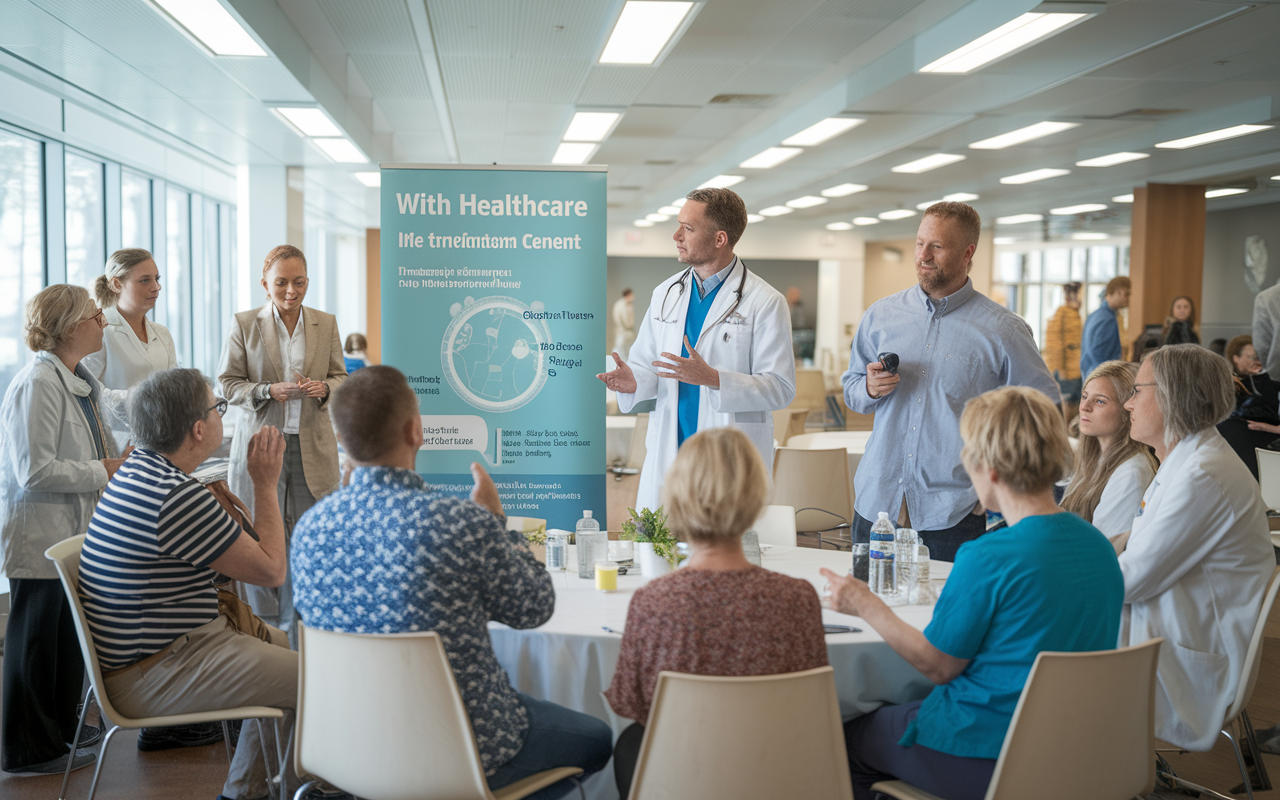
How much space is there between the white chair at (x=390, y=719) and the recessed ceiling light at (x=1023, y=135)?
26.0 ft

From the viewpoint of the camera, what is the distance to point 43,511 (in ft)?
9.98

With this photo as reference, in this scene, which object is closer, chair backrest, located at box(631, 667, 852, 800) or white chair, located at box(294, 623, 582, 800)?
chair backrest, located at box(631, 667, 852, 800)

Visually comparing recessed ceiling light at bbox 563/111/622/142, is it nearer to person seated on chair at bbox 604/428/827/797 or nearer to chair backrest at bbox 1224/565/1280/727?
chair backrest at bbox 1224/565/1280/727

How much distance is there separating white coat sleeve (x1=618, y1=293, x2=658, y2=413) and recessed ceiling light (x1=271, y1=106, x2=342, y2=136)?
4507 millimetres

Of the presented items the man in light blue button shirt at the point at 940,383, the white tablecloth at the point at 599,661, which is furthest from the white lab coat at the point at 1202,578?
the white tablecloth at the point at 599,661

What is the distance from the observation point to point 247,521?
105 inches

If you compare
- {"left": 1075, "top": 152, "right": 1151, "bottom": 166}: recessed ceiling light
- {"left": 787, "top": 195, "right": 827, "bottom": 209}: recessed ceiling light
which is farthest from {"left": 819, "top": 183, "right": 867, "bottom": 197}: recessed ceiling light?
{"left": 1075, "top": 152, "right": 1151, "bottom": 166}: recessed ceiling light

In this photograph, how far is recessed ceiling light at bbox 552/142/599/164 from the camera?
31.5ft

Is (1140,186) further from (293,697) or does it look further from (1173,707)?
(293,697)

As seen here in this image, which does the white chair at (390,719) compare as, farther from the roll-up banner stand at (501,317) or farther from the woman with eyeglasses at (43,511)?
the roll-up banner stand at (501,317)

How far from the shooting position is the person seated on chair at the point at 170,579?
2.23m

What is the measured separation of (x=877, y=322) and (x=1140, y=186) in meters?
9.91

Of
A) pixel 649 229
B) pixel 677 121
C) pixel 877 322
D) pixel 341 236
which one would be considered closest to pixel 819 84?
pixel 677 121

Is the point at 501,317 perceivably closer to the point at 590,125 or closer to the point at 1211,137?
the point at 590,125
